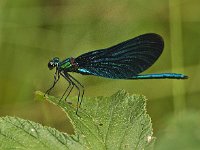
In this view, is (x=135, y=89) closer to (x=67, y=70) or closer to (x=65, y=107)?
(x=67, y=70)

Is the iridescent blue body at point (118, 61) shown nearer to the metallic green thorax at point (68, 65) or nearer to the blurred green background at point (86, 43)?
the metallic green thorax at point (68, 65)

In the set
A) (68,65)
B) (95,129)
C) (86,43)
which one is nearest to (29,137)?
(95,129)

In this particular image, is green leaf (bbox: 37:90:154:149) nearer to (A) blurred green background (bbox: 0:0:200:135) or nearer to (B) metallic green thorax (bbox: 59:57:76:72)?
(B) metallic green thorax (bbox: 59:57:76:72)

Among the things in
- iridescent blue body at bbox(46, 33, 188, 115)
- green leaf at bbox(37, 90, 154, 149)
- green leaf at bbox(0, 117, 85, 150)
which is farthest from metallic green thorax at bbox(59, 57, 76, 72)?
green leaf at bbox(0, 117, 85, 150)

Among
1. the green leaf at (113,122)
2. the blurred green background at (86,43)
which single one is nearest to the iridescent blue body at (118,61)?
the green leaf at (113,122)

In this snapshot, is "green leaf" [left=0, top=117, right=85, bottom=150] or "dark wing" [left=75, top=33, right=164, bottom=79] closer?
"green leaf" [left=0, top=117, right=85, bottom=150]

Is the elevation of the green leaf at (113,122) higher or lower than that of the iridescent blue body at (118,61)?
lower

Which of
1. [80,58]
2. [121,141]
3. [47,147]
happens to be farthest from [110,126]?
[80,58]
